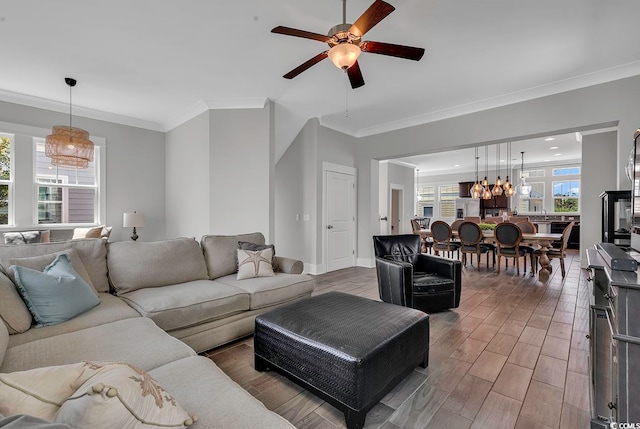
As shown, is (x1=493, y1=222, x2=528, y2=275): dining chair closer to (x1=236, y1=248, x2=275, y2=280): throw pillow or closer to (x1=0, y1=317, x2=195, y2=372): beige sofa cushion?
(x1=236, y1=248, x2=275, y2=280): throw pillow

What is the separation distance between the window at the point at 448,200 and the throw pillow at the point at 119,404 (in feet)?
38.9

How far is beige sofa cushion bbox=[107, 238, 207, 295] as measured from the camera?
8.16 ft

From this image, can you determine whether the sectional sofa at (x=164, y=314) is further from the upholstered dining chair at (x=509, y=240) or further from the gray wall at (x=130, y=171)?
the upholstered dining chair at (x=509, y=240)

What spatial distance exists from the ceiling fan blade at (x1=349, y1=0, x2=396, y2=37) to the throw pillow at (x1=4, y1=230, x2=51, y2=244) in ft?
16.7

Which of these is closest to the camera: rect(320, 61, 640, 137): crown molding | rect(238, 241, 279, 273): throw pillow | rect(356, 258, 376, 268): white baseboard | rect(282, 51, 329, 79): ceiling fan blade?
rect(282, 51, 329, 79): ceiling fan blade

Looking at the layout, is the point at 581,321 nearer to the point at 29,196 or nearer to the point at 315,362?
the point at 315,362

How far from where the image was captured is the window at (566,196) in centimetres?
922

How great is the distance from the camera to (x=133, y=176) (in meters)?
5.50

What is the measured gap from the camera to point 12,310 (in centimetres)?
166

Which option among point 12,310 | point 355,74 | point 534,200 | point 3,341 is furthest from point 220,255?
point 534,200

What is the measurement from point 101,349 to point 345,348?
1244 millimetres

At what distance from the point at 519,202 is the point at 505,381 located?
10147mm

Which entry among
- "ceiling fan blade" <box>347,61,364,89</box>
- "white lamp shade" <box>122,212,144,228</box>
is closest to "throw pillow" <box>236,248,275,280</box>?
"ceiling fan blade" <box>347,61,364,89</box>

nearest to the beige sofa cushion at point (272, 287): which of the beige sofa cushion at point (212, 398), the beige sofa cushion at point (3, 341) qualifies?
the beige sofa cushion at point (212, 398)
